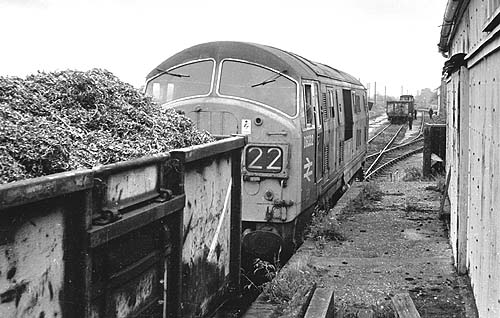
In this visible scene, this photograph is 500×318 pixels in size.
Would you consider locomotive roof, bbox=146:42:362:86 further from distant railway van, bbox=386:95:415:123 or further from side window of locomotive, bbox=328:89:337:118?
distant railway van, bbox=386:95:415:123

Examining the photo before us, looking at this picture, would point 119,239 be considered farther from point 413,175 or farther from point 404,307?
point 413,175

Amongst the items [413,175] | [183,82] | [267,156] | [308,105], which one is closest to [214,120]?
[183,82]

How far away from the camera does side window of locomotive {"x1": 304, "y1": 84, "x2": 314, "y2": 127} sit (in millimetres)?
8484

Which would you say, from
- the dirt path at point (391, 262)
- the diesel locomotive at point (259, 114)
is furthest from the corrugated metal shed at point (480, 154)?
the diesel locomotive at point (259, 114)

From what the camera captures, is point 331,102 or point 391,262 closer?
point 391,262

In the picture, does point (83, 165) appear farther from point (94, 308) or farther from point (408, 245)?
point (408, 245)

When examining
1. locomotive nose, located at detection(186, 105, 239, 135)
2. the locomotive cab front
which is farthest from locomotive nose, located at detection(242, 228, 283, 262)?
locomotive nose, located at detection(186, 105, 239, 135)

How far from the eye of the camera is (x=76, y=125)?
3471 mm

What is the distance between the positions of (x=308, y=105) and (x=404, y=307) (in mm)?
Result: 3912

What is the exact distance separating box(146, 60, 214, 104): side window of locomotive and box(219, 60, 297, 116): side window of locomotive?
23cm

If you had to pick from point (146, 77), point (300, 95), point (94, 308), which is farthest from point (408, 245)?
point (94, 308)

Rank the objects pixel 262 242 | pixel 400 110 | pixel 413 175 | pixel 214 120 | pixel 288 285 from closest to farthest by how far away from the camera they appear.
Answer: pixel 288 285
pixel 262 242
pixel 214 120
pixel 413 175
pixel 400 110

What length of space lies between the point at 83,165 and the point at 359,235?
6715 mm

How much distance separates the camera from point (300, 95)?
27.0 feet
